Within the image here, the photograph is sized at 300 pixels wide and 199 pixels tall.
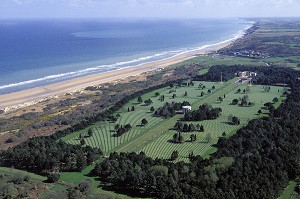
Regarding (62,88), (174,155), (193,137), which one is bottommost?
(174,155)

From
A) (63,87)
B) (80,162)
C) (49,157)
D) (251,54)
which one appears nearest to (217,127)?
(80,162)

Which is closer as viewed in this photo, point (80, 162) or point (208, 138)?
point (80, 162)

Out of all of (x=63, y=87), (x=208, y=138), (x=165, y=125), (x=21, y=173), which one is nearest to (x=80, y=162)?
(x=21, y=173)

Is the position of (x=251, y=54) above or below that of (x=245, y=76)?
above

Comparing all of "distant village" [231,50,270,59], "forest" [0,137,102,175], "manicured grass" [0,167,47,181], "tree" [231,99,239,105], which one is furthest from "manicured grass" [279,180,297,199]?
"distant village" [231,50,270,59]

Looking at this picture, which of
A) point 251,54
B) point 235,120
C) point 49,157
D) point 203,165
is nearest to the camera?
point 203,165

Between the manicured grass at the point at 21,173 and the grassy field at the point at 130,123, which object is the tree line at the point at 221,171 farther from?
the grassy field at the point at 130,123

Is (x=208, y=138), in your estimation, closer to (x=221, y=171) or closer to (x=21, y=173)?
(x=221, y=171)

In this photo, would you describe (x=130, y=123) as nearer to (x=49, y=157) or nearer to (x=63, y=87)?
(x=49, y=157)

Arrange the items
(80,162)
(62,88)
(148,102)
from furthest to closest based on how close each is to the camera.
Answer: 1. (62,88)
2. (148,102)
3. (80,162)
